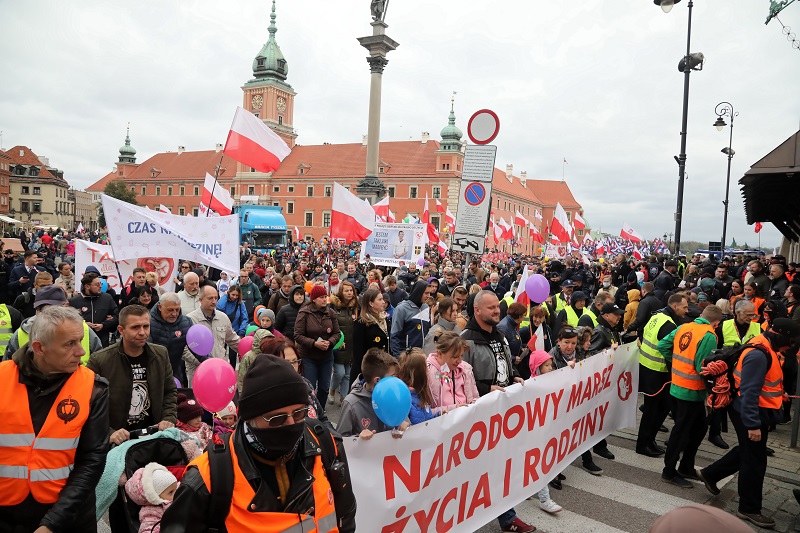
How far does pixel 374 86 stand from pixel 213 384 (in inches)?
1237

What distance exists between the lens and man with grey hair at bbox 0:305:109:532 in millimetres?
2717

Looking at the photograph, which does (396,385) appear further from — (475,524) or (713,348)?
(713,348)

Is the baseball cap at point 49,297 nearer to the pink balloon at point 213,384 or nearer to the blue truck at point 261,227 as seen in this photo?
the pink balloon at point 213,384

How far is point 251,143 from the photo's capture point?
34.1 ft

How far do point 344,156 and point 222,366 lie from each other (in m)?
86.0

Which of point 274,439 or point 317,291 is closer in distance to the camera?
point 274,439

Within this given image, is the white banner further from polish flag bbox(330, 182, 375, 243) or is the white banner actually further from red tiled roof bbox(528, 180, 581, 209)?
red tiled roof bbox(528, 180, 581, 209)

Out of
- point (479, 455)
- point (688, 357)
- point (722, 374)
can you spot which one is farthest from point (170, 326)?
point (722, 374)

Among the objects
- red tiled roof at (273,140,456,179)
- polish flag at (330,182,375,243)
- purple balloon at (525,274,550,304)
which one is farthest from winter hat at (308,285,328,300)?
red tiled roof at (273,140,456,179)

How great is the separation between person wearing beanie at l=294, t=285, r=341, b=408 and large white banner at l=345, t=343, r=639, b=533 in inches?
103

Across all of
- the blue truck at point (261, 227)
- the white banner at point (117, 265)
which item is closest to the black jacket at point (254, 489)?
the white banner at point (117, 265)

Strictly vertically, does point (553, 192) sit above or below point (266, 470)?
above

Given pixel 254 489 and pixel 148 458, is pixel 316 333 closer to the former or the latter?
pixel 148 458

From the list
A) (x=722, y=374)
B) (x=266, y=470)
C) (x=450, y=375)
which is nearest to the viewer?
(x=266, y=470)
